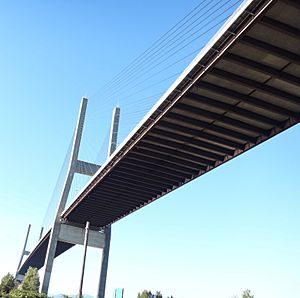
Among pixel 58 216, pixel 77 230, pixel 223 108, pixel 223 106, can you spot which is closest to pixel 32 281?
pixel 77 230

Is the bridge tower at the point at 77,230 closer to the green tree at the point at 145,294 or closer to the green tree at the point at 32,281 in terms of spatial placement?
the green tree at the point at 32,281

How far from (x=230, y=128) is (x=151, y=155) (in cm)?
838

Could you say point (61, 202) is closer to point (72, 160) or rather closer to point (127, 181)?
point (72, 160)

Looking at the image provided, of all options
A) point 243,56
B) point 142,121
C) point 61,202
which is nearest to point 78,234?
point 61,202

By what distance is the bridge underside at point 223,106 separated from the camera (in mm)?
17844

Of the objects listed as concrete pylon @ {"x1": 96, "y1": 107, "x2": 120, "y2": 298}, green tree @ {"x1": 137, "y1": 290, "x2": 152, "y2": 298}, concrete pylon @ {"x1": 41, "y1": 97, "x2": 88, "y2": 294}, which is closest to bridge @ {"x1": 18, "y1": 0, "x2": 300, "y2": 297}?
concrete pylon @ {"x1": 96, "y1": 107, "x2": 120, "y2": 298}

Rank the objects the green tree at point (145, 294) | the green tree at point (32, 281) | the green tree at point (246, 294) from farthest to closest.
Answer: the green tree at point (145, 294), the green tree at point (32, 281), the green tree at point (246, 294)

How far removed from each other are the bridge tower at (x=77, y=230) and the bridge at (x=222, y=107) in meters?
17.9

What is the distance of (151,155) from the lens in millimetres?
33656

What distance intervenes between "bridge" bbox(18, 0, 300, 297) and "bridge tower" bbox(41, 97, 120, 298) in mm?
17862

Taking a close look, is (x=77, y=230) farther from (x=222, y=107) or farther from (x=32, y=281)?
(x=222, y=107)

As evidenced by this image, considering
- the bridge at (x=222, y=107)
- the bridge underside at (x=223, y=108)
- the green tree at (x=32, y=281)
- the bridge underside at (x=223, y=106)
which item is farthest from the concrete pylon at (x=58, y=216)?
the bridge underside at (x=223, y=106)

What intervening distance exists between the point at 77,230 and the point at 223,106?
1654 inches

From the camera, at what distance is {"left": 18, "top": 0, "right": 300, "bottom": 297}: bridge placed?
1781 cm
